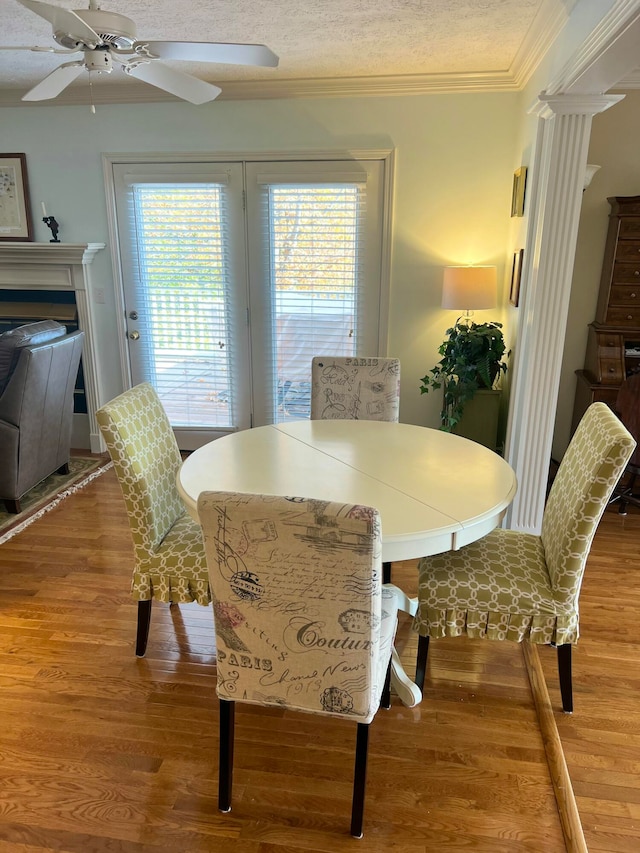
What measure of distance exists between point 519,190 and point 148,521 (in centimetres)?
276

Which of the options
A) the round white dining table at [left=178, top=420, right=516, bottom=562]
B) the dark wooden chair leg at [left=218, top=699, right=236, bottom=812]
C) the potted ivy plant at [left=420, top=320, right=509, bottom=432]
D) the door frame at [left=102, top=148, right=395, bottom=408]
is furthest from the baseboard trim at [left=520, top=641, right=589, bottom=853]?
the door frame at [left=102, top=148, right=395, bottom=408]

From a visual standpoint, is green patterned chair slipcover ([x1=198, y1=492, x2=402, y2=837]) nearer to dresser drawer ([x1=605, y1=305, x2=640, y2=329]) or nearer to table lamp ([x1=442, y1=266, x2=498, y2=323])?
table lamp ([x1=442, y1=266, x2=498, y2=323])

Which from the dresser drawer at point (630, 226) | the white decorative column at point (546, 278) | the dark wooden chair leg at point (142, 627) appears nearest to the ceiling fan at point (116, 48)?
the white decorative column at point (546, 278)

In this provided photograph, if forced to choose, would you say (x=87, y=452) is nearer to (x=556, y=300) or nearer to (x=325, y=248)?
(x=325, y=248)

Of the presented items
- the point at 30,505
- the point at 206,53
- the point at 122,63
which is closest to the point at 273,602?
the point at 206,53

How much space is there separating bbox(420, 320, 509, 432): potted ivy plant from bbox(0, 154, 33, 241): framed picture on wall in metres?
3.16

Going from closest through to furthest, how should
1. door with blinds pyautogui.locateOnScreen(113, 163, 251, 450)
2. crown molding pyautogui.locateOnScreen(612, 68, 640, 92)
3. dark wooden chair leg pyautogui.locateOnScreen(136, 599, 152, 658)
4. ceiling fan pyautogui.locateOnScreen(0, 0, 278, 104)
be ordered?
ceiling fan pyautogui.locateOnScreen(0, 0, 278, 104) → dark wooden chair leg pyautogui.locateOnScreen(136, 599, 152, 658) → crown molding pyautogui.locateOnScreen(612, 68, 640, 92) → door with blinds pyautogui.locateOnScreen(113, 163, 251, 450)

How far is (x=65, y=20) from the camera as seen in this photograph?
1770 millimetres

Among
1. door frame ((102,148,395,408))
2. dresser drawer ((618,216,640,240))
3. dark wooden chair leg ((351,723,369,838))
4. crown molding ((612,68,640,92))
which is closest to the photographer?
dark wooden chair leg ((351,723,369,838))

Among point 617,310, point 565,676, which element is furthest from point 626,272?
point 565,676

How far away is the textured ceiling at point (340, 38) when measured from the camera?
263cm

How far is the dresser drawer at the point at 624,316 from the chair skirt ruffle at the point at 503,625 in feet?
8.10

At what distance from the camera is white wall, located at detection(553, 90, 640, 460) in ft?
12.1

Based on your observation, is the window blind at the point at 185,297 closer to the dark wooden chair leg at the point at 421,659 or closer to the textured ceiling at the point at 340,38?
the textured ceiling at the point at 340,38
